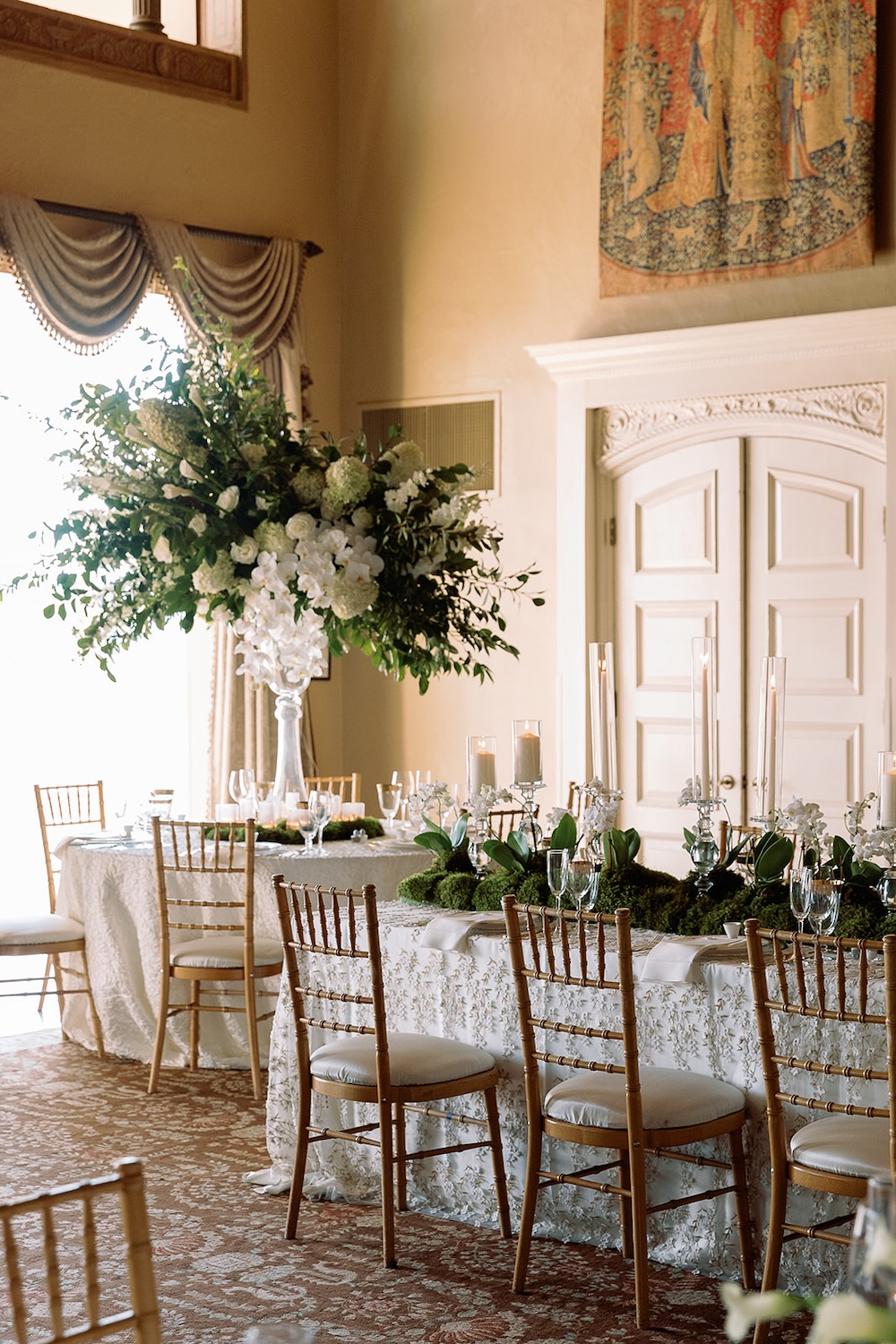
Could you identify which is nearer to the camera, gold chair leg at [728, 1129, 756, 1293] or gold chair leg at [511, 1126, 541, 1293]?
gold chair leg at [728, 1129, 756, 1293]

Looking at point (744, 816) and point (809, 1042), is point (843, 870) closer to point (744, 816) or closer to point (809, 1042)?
point (809, 1042)

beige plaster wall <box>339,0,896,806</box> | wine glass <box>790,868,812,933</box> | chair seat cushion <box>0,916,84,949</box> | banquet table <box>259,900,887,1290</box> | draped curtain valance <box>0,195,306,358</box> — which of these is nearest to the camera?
wine glass <box>790,868,812,933</box>

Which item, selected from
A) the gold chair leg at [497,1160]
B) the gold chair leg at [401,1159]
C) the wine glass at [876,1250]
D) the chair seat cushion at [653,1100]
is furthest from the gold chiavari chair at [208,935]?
the wine glass at [876,1250]

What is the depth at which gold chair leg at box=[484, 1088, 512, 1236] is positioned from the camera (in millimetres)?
4434

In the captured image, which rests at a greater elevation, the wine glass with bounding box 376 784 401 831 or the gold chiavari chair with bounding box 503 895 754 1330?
the wine glass with bounding box 376 784 401 831

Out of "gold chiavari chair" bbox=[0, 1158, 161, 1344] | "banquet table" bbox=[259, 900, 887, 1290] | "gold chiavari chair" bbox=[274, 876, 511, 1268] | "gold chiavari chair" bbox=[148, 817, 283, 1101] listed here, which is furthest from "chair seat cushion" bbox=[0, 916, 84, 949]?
"gold chiavari chair" bbox=[0, 1158, 161, 1344]

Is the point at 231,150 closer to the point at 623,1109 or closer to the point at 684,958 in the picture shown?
the point at 684,958

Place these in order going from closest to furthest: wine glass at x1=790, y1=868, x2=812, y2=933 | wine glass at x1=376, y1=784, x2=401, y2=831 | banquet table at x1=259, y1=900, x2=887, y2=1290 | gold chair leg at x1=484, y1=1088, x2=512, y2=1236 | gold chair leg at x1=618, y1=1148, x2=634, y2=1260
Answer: wine glass at x1=790, y1=868, x2=812, y2=933 → banquet table at x1=259, y1=900, x2=887, y2=1290 → gold chair leg at x1=618, y1=1148, x2=634, y2=1260 → gold chair leg at x1=484, y1=1088, x2=512, y2=1236 → wine glass at x1=376, y1=784, x2=401, y2=831

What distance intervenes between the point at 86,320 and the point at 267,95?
1.95 metres

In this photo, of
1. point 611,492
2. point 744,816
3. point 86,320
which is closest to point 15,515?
point 86,320

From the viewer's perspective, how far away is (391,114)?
9297 millimetres

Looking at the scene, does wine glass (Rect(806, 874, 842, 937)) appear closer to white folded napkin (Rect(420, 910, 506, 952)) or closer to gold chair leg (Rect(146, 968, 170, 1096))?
white folded napkin (Rect(420, 910, 506, 952))

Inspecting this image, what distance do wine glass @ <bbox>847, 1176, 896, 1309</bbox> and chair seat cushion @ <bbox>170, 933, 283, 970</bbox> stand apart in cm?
508

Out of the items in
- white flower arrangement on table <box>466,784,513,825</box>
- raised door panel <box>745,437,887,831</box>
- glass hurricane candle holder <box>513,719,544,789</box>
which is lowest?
white flower arrangement on table <box>466,784,513,825</box>
